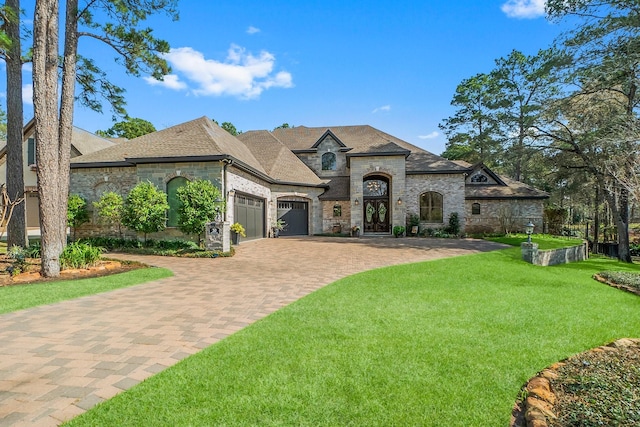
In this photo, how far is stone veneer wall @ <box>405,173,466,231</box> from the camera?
66.5 ft

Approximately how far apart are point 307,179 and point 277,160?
7.84 feet

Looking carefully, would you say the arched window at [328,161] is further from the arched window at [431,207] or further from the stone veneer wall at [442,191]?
the arched window at [431,207]

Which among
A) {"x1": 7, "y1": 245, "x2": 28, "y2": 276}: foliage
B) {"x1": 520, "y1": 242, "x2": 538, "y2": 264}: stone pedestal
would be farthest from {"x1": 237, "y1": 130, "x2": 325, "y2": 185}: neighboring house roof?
{"x1": 520, "y1": 242, "x2": 538, "y2": 264}: stone pedestal

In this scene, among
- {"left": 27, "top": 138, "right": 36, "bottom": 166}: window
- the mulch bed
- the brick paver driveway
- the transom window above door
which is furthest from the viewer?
the transom window above door

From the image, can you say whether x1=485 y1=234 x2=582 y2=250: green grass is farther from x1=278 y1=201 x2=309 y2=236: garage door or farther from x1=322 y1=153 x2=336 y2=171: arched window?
x1=322 y1=153 x2=336 y2=171: arched window

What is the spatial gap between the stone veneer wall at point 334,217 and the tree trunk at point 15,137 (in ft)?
48.7

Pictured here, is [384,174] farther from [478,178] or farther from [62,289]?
[62,289]

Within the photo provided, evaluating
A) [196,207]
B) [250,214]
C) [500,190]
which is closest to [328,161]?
[250,214]

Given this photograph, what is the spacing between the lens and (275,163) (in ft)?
68.1

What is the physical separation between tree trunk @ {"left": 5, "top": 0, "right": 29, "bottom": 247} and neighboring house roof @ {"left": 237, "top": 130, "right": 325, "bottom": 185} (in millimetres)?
11266

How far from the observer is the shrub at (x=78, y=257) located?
8469mm

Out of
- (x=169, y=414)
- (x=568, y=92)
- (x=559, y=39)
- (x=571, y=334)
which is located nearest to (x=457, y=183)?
(x=568, y=92)

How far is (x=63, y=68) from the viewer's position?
1017 cm

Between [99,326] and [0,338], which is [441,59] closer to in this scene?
[99,326]
